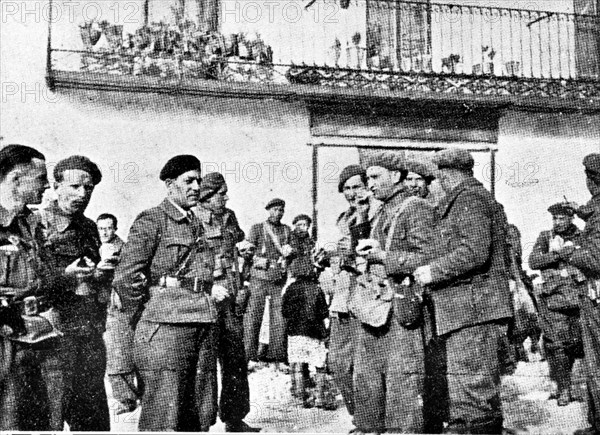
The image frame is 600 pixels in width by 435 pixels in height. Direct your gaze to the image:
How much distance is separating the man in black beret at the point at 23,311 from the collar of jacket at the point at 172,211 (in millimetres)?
810

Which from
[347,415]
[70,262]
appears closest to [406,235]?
[347,415]

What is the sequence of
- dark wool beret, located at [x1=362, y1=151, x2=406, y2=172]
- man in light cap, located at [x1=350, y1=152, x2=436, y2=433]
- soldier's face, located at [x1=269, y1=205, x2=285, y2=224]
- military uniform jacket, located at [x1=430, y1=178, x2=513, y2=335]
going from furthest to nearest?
soldier's face, located at [x1=269, y1=205, x2=285, y2=224] → dark wool beret, located at [x1=362, y1=151, x2=406, y2=172] → man in light cap, located at [x1=350, y1=152, x2=436, y2=433] → military uniform jacket, located at [x1=430, y1=178, x2=513, y2=335]

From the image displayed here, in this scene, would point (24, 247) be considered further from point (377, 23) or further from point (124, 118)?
point (377, 23)

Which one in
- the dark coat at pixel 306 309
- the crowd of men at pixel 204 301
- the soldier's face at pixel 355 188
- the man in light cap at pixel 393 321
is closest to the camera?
the crowd of men at pixel 204 301

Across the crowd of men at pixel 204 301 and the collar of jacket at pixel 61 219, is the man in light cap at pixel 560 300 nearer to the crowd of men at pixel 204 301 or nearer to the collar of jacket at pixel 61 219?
the crowd of men at pixel 204 301

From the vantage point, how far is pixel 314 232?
31.1 feet

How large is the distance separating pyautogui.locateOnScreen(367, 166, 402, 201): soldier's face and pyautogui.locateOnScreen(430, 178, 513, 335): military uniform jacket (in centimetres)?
54

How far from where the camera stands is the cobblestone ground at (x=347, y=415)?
6.15 meters

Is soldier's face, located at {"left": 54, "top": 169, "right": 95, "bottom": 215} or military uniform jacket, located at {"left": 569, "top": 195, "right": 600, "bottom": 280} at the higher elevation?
soldier's face, located at {"left": 54, "top": 169, "right": 95, "bottom": 215}

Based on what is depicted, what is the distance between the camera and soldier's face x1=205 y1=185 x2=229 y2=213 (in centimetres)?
691

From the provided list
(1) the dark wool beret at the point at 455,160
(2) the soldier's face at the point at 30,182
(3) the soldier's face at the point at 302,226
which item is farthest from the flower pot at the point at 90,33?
(1) the dark wool beret at the point at 455,160

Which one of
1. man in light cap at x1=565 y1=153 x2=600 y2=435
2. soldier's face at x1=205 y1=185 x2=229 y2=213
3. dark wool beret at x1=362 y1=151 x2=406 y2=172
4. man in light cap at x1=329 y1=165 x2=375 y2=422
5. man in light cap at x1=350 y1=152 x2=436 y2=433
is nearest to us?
man in light cap at x1=350 y1=152 x2=436 y2=433

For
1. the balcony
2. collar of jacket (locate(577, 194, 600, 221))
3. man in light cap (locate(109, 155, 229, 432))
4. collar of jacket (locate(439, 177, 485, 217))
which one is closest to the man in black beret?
man in light cap (locate(109, 155, 229, 432))

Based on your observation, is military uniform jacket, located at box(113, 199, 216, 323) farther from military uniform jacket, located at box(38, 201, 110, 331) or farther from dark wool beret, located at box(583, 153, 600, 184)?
dark wool beret, located at box(583, 153, 600, 184)
